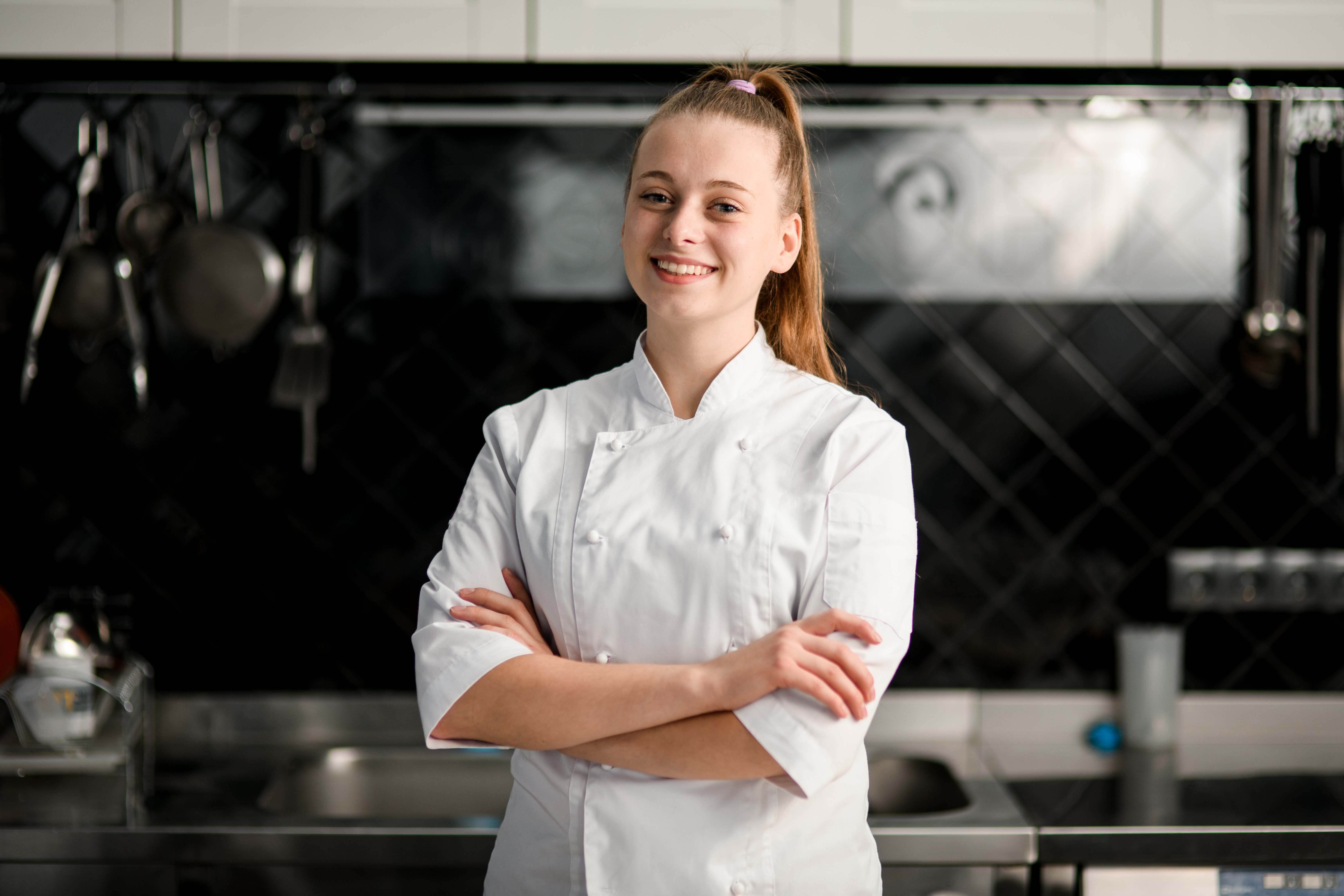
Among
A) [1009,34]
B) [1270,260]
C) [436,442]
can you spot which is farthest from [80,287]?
[1270,260]

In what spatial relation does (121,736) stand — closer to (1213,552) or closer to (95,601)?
(95,601)

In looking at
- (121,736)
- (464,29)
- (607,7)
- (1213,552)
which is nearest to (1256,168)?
(1213,552)

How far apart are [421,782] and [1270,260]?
153 cm

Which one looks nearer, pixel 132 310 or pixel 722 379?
pixel 722 379

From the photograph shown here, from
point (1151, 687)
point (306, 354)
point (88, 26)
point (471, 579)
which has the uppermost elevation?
point (88, 26)

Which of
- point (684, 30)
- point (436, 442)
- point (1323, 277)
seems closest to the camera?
point (684, 30)

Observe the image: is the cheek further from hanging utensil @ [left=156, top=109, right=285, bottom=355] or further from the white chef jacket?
hanging utensil @ [left=156, top=109, right=285, bottom=355]

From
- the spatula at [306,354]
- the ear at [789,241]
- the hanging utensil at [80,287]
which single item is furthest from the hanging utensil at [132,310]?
the ear at [789,241]

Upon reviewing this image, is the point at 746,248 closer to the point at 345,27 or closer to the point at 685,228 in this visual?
the point at 685,228

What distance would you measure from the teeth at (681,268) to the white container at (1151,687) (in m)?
1.11

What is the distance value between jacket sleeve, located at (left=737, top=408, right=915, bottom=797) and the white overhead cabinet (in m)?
1.15

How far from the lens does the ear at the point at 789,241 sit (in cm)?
106

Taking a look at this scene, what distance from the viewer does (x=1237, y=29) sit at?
152 centimetres

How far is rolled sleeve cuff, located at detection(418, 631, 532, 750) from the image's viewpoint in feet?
3.14
